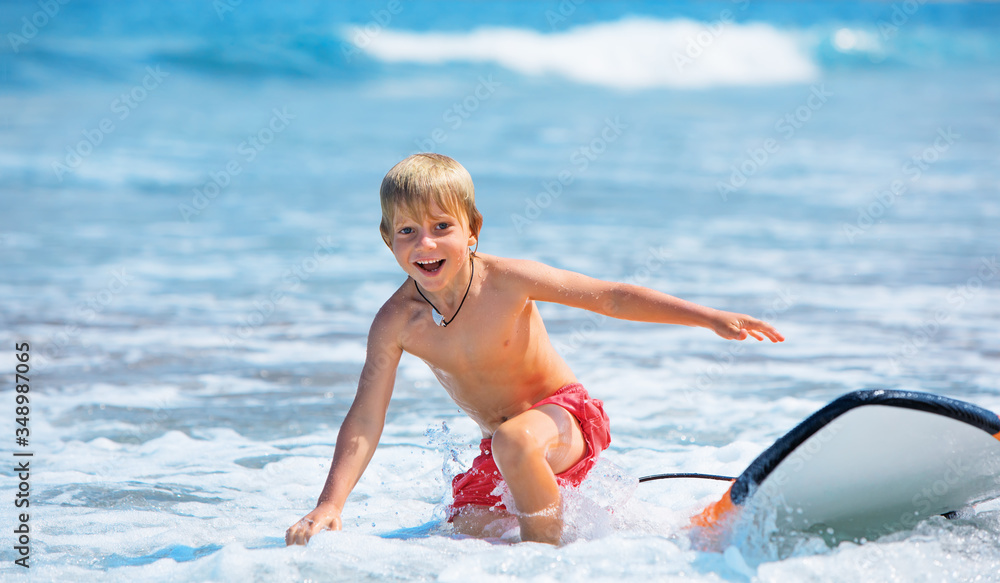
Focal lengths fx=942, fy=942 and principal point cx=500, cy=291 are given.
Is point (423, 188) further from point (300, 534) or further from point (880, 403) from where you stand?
point (880, 403)

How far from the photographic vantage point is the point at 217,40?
23.5m

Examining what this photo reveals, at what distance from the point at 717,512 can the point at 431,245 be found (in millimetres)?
1138

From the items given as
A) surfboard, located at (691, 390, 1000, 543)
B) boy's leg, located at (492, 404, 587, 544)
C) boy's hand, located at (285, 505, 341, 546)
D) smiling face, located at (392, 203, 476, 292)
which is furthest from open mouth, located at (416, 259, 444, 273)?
surfboard, located at (691, 390, 1000, 543)

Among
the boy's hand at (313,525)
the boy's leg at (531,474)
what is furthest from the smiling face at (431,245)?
the boy's hand at (313,525)

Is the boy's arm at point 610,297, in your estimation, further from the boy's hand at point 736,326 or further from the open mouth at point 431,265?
the open mouth at point 431,265

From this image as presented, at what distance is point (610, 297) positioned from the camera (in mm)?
3027

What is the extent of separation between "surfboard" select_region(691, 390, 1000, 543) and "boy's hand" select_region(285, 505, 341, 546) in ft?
3.48

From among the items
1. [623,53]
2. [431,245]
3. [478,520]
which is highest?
[623,53]

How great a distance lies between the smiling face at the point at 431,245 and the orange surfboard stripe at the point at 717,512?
1.04m

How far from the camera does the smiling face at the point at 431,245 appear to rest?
9.46ft

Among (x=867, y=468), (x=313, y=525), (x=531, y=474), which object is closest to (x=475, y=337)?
(x=531, y=474)

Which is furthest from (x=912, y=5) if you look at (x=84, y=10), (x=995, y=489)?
(x=995, y=489)

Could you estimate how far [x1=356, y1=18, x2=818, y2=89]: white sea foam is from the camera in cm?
2527

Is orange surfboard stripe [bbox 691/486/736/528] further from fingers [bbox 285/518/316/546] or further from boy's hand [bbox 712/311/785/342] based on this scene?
fingers [bbox 285/518/316/546]
